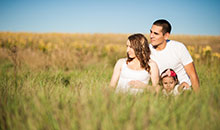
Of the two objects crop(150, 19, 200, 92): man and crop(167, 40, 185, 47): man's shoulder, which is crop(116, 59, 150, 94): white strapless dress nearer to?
crop(150, 19, 200, 92): man

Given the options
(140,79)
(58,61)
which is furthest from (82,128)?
(58,61)

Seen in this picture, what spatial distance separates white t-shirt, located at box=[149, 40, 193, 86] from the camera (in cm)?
352

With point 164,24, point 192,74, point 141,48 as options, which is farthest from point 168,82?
point 164,24

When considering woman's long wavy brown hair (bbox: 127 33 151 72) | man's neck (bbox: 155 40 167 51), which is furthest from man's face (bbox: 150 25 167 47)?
woman's long wavy brown hair (bbox: 127 33 151 72)

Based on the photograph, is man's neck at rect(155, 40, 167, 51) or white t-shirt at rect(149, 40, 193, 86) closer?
white t-shirt at rect(149, 40, 193, 86)

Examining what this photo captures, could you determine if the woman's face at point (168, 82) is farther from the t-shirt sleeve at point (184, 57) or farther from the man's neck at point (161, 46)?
the man's neck at point (161, 46)

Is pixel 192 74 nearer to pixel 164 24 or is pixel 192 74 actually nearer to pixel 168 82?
pixel 168 82

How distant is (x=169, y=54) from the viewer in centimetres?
360

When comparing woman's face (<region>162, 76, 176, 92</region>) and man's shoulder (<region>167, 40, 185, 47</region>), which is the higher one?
man's shoulder (<region>167, 40, 185, 47</region>)

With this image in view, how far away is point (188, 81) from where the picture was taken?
3703mm

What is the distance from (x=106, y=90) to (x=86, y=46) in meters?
11.5

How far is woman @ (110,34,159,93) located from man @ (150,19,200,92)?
58 cm

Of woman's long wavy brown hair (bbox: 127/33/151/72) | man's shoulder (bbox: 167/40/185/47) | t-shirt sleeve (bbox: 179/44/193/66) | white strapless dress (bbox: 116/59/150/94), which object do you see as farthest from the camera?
man's shoulder (bbox: 167/40/185/47)

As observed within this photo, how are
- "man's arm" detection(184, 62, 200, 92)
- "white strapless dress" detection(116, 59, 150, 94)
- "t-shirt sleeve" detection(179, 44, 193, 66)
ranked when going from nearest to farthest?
"white strapless dress" detection(116, 59, 150, 94) → "man's arm" detection(184, 62, 200, 92) → "t-shirt sleeve" detection(179, 44, 193, 66)
